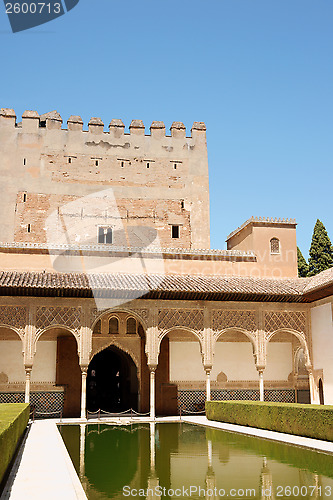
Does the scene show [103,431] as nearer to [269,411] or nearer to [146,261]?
[269,411]

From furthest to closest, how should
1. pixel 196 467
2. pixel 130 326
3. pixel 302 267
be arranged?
pixel 302 267, pixel 130 326, pixel 196 467

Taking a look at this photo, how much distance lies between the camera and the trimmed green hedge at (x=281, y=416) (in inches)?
387

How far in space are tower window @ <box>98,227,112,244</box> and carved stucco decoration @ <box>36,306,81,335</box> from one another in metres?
9.53

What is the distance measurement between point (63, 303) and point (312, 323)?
762 cm

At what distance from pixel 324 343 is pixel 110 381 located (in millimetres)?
9863

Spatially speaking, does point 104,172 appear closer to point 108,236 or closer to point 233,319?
point 108,236

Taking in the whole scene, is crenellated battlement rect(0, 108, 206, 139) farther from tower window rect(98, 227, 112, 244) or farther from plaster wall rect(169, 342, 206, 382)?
Result: plaster wall rect(169, 342, 206, 382)

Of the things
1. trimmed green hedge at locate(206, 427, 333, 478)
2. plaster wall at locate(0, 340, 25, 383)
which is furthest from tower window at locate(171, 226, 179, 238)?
trimmed green hedge at locate(206, 427, 333, 478)

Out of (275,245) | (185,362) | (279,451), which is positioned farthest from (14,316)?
(275,245)

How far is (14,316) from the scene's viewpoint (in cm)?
1541

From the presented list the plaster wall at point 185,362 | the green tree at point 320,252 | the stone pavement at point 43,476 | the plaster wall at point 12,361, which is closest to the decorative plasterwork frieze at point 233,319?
the plaster wall at point 185,362

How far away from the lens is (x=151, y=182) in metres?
26.6

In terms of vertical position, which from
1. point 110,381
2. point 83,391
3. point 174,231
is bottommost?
point 83,391

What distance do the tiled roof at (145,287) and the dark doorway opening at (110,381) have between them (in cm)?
375
